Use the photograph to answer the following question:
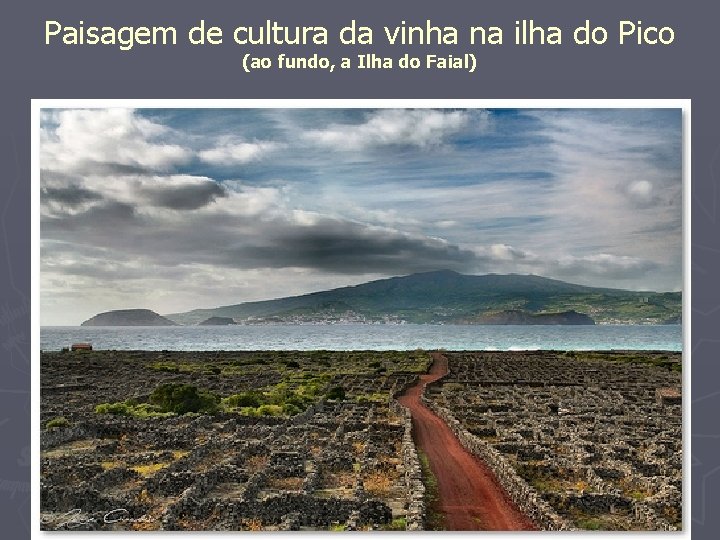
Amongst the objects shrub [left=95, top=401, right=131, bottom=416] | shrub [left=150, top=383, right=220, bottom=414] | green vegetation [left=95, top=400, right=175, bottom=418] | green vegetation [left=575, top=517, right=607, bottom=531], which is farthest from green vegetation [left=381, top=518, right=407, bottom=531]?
shrub [left=95, top=401, right=131, bottom=416]

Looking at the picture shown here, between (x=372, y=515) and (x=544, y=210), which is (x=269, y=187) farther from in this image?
(x=372, y=515)

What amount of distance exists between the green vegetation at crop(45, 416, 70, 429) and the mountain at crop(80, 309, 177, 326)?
2.13 m

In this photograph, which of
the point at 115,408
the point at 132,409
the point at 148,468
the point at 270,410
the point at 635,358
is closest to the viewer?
the point at 635,358

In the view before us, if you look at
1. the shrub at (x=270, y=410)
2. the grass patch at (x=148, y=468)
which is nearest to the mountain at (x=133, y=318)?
the grass patch at (x=148, y=468)

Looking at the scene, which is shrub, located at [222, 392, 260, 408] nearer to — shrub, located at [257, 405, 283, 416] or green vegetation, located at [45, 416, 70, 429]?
shrub, located at [257, 405, 283, 416]

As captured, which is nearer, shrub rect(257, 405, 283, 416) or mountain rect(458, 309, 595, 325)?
mountain rect(458, 309, 595, 325)

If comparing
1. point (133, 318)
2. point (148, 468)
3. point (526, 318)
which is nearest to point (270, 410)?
point (148, 468)

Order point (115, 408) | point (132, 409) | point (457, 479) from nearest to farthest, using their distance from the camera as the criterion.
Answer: point (457, 479) < point (115, 408) < point (132, 409)

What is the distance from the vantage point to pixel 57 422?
1298 cm

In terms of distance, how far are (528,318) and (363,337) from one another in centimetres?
369

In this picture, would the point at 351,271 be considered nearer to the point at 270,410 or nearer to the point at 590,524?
the point at 590,524

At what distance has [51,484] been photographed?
487 inches

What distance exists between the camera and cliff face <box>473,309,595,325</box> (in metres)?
13.8
